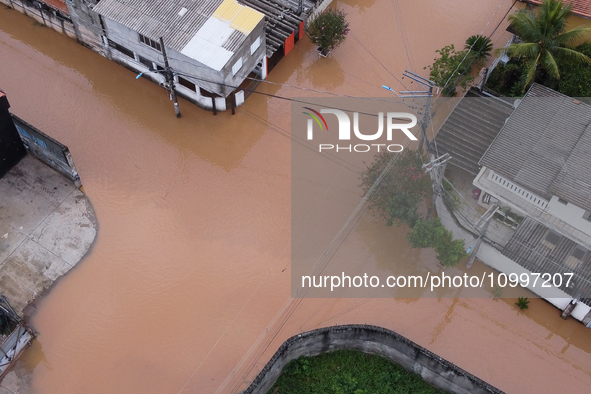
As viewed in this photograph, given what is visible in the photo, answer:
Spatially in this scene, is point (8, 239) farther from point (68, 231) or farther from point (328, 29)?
point (328, 29)

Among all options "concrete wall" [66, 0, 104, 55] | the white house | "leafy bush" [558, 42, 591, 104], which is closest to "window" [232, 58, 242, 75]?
the white house

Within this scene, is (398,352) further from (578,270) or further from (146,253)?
(146,253)

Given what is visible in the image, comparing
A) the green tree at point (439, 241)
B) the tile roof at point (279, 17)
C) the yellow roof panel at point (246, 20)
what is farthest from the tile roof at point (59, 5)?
the green tree at point (439, 241)

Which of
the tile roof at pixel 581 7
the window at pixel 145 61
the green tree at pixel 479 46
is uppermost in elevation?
the tile roof at pixel 581 7

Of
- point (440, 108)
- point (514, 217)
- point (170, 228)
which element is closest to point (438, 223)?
point (514, 217)

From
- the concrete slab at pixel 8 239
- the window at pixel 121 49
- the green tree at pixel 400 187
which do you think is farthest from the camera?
the window at pixel 121 49

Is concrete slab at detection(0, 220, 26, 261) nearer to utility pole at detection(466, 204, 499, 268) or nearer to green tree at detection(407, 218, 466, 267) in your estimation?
green tree at detection(407, 218, 466, 267)

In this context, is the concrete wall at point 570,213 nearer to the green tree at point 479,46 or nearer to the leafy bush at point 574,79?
the leafy bush at point 574,79
